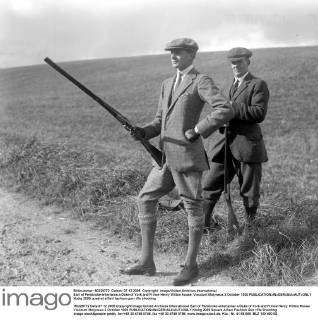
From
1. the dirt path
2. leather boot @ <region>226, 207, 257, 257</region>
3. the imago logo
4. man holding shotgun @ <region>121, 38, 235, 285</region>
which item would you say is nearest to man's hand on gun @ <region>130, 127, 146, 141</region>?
man holding shotgun @ <region>121, 38, 235, 285</region>

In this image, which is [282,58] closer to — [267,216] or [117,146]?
[117,146]

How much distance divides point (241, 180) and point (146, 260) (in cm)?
135

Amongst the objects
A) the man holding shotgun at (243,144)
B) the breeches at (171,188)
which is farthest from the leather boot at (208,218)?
the breeches at (171,188)

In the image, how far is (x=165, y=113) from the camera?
4.52 metres

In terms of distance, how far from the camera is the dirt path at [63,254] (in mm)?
4637

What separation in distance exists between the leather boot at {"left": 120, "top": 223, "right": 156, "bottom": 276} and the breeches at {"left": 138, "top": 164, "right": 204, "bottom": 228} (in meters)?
0.08

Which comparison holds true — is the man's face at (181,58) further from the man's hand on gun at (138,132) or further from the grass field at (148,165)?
the grass field at (148,165)

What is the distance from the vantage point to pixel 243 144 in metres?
5.12

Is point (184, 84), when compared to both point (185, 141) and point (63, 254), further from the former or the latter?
point (63, 254)

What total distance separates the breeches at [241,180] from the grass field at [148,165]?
0.33m

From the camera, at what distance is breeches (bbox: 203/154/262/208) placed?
5.21m

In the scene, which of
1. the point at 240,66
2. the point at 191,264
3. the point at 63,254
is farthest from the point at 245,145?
the point at 63,254
